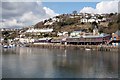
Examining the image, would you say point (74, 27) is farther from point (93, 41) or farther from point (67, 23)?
point (93, 41)

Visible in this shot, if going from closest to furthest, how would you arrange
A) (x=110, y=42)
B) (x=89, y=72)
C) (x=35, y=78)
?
1. (x=35, y=78)
2. (x=89, y=72)
3. (x=110, y=42)

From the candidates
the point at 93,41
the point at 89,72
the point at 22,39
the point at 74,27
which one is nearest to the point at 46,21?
the point at 22,39

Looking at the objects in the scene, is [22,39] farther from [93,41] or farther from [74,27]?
[93,41]

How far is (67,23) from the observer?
9606cm

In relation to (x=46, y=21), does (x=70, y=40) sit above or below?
below

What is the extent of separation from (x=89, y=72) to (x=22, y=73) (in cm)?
430

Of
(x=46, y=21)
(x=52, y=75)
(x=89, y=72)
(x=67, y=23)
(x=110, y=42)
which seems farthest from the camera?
(x=46, y=21)

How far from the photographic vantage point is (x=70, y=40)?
66125mm

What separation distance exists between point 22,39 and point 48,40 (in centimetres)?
2052

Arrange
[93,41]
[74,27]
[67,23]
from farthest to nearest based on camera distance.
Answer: [67,23], [74,27], [93,41]

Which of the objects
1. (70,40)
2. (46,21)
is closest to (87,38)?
(70,40)

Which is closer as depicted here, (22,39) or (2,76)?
(2,76)

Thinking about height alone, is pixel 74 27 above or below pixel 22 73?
above

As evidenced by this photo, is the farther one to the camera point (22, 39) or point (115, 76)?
point (22, 39)
